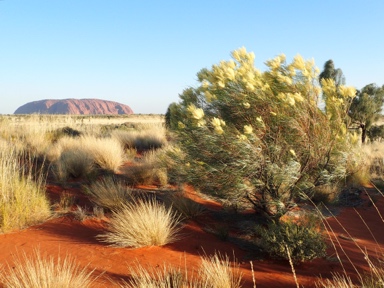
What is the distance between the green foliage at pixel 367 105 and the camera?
1967 cm

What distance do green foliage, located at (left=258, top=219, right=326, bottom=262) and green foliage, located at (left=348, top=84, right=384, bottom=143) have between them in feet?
49.5

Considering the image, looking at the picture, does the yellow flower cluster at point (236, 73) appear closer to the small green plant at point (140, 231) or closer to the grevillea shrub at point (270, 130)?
the grevillea shrub at point (270, 130)

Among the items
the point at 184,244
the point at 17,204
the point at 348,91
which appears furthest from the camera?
the point at 17,204

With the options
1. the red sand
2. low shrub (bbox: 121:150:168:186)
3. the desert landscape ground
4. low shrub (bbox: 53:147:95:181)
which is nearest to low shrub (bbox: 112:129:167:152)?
low shrub (bbox: 121:150:168:186)

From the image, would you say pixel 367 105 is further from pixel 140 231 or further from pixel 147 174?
pixel 140 231

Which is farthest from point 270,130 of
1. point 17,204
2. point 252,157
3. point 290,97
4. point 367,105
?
point 367,105

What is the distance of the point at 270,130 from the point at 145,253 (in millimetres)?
2988

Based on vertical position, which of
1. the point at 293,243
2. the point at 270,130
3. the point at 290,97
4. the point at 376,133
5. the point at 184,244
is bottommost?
the point at 184,244

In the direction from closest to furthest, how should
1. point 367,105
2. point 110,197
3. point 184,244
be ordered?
point 184,244, point 110,197, point 367,105

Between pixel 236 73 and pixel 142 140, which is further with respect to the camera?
pixel 142 140

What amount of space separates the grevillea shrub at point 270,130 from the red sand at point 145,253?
118 cm

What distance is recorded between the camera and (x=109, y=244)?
5852 mm

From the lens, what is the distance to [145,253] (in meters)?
5.53

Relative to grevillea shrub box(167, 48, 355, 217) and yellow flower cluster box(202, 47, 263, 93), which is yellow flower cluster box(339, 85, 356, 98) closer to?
grevillea shrub box(167, 48, 355, 217)
